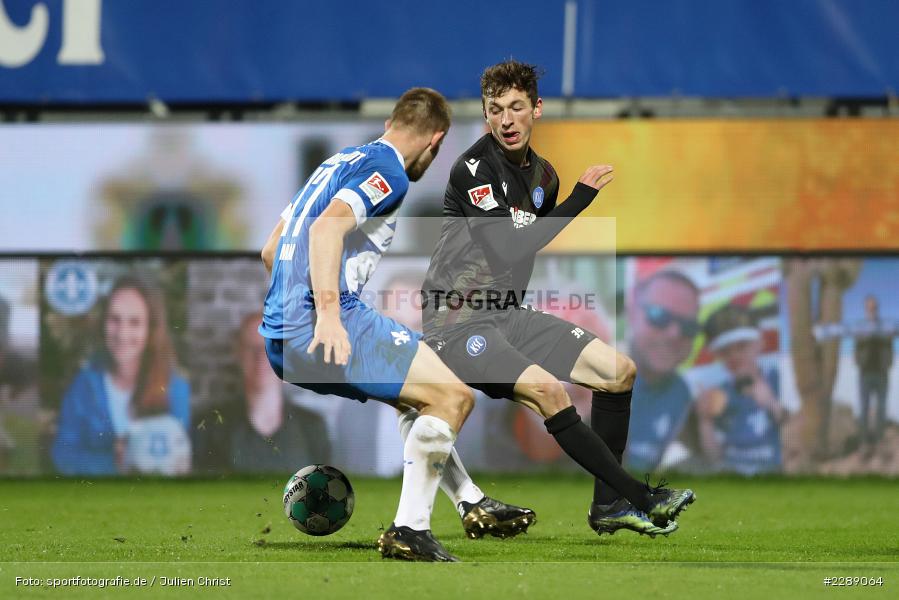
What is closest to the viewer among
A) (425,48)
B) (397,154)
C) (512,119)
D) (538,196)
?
(397,154)

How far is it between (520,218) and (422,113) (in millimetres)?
977

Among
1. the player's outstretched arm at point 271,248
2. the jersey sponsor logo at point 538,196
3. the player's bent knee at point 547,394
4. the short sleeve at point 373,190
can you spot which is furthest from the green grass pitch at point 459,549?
the jersey sponsor logo at point 538,196

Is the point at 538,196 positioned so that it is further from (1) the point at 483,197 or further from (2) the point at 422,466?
(2) the point at 422,466

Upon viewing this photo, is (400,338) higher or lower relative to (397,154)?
lower

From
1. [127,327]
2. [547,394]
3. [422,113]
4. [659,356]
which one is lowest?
[547,394]

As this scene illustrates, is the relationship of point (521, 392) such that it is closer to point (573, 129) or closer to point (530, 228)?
point (530, 228)

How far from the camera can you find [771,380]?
1306 centimetres

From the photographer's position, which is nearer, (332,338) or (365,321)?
(332,338)

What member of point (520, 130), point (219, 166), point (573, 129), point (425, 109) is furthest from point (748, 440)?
point (425, 109)

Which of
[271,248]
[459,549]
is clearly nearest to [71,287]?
[271,248]

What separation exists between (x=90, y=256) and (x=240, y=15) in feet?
9.97

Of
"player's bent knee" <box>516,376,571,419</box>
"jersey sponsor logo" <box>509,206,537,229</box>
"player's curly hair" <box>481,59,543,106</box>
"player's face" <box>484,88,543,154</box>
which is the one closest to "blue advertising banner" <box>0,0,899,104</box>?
"player's curly hair" <box>481,59,543,106</box>

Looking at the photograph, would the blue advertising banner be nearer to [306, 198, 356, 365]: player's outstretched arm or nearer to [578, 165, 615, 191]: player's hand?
[578, 165, 615, 191]: player's hand

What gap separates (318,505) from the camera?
6.82 m
